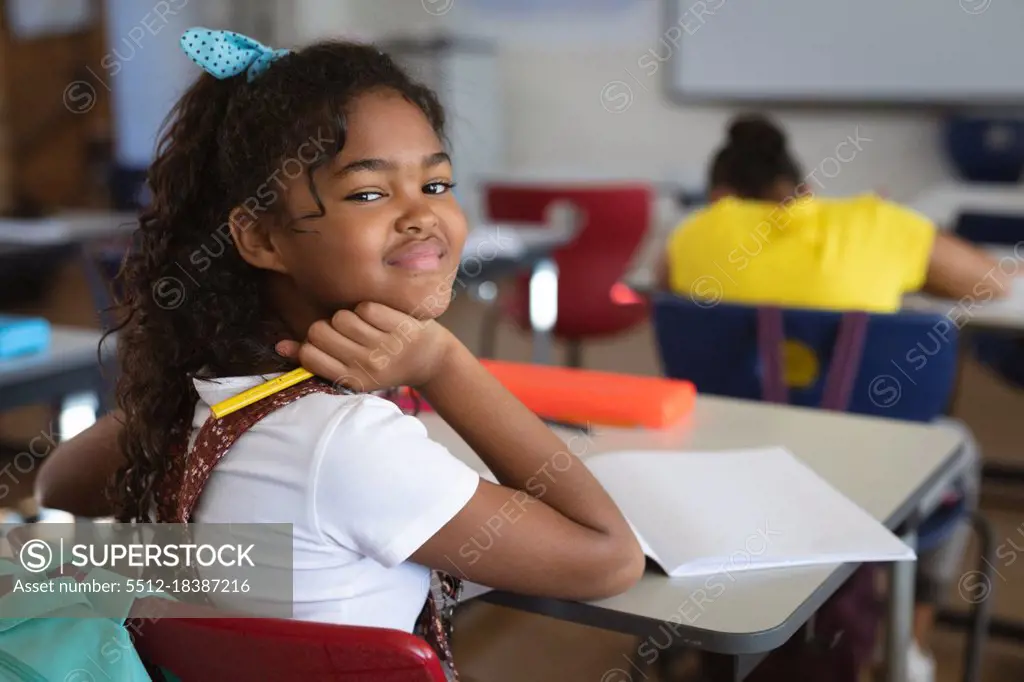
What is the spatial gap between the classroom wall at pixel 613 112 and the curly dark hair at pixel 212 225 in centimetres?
450

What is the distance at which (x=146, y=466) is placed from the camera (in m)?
1.14

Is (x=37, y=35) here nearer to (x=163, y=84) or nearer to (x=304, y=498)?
(x=163, y=84)

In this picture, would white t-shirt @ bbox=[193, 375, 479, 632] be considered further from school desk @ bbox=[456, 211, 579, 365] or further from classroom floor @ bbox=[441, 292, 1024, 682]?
school desk @ bbox=[456, 211, 579, 365]

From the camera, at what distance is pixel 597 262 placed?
3.88 m

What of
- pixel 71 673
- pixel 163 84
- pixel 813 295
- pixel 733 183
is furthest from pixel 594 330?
pixel 163 84

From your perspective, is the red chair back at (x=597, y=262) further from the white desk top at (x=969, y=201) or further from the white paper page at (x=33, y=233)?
the white paper page at (x=33, y=233)

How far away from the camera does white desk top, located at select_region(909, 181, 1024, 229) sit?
12.0 ft

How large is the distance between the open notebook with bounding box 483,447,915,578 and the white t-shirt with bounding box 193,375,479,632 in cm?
30

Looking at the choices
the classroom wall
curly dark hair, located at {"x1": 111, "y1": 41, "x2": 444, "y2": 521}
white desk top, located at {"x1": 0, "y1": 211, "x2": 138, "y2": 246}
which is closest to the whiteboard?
the classroom wall

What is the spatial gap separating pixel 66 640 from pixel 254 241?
1.36ft

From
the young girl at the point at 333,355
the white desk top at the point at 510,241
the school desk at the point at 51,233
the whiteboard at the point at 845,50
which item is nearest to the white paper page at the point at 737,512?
the young girl at the point at 333,355

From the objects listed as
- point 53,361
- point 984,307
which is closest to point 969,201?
point 984,307

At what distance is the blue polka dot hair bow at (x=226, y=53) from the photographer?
3.58 feet

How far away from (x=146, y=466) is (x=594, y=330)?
2.83 m
